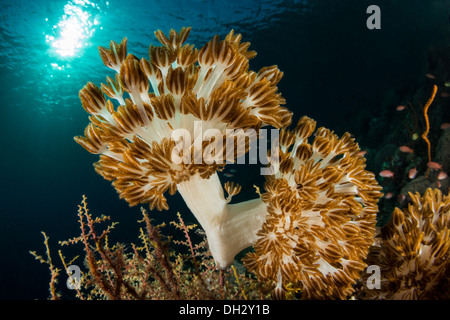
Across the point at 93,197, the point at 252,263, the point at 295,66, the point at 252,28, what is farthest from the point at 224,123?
the point at 93,197

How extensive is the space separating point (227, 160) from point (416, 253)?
7.03ft

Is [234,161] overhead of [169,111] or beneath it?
beneath

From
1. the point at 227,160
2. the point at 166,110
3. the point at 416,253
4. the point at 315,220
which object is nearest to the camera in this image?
the point at 166,110

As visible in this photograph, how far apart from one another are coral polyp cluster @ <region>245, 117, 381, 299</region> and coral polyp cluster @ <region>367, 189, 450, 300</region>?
1.46 ft

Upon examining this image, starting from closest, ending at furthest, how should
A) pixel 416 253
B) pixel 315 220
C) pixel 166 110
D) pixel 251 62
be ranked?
pixel 166 110 → pixel 315 220 → pixel 416 253 → pixel 251 62

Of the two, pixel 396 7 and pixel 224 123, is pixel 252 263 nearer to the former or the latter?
pixel 224 123

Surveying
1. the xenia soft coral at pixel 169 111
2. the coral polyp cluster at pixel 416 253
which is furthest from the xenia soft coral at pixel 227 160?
the coral polyp cluster at pixel 416 253

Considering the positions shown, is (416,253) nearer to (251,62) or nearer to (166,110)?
(166,110)

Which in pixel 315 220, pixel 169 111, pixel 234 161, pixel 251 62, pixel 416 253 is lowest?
pixel 416 253

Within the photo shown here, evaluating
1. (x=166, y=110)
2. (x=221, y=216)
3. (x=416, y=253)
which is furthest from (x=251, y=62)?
(x=166, y=110)

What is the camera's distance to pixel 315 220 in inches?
85.7

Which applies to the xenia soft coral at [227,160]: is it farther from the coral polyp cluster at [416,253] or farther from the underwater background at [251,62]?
the underwater background at [251,62]

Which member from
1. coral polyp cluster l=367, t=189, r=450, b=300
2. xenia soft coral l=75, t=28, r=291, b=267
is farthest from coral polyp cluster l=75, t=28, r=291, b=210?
coral polyp cluster l=367, t=189, r=450, b=300

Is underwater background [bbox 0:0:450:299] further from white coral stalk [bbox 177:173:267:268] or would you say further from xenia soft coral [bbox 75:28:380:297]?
xenia soft coral [bbox 75:28:380:297]
